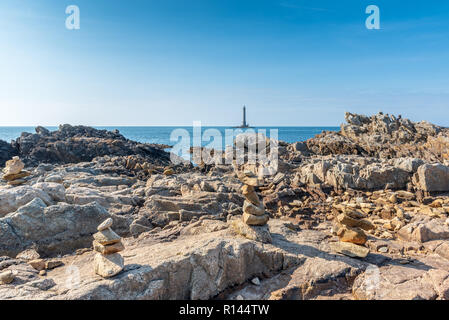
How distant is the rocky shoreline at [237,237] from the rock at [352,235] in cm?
3

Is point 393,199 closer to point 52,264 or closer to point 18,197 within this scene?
point 52,264

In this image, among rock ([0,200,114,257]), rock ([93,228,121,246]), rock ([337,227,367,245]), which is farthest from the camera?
rock ([0,200,114,257])

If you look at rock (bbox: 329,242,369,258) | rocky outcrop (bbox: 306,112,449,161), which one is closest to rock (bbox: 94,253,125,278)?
rock (bbox: 329,242,369,258)

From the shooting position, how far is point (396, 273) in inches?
238

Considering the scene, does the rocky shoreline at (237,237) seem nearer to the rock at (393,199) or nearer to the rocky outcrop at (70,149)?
the rock at (393,199)

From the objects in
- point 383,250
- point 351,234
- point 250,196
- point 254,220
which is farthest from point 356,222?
point 250,196

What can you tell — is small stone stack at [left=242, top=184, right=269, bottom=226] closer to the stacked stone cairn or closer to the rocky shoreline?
the rocky shoreline

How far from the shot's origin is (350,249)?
689 cm

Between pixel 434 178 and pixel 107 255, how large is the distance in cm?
1370

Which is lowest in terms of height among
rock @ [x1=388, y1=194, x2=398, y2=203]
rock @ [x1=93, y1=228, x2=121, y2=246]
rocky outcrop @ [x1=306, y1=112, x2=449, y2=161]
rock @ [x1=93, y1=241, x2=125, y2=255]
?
rock @ [x1=388, y1=194, x2=398, y2=203]

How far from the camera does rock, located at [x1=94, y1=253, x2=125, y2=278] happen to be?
5.34 meters

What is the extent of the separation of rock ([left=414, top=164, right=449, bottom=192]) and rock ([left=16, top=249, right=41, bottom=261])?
15.0 meters

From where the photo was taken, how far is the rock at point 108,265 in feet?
17.5
